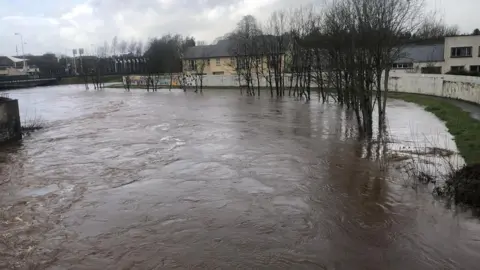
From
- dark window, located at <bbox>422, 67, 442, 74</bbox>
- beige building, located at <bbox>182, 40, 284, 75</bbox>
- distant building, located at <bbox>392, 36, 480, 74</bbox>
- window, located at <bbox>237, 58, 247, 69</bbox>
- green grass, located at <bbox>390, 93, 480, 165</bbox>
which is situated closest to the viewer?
Answer: green grass, located at <bbox>390, 93, 480, 165</bbox>

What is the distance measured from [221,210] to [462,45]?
164ft

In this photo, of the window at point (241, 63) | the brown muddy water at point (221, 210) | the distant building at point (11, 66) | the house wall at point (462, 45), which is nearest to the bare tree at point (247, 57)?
the window at point (241, 63)

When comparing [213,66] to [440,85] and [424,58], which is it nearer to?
[424,58]

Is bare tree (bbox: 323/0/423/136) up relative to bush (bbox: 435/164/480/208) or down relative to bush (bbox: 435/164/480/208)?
up

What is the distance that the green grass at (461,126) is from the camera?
1494cm

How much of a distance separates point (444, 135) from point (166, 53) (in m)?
82.9

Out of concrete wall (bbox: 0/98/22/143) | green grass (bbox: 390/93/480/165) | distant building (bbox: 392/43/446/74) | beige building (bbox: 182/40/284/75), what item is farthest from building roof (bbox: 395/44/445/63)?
concrete wall (bbox: 0/98/22/143)

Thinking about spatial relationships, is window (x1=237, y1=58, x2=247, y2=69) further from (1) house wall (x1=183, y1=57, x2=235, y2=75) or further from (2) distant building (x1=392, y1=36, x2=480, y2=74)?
(1) house wall (x1=183, y1=57, x2=235, y2=75)

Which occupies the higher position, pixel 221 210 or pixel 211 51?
pixel 211 51

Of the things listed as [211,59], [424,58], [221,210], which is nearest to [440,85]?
[424,58]

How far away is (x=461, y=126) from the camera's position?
20.6 meters

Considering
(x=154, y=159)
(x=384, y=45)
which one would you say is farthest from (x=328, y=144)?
(x=154, y=159)

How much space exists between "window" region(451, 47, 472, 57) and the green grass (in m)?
21.0

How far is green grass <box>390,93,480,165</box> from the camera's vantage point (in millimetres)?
14938
